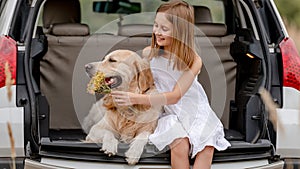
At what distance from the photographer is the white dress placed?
183 inches

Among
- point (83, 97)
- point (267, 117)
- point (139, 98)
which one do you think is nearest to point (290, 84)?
point (267, 117)

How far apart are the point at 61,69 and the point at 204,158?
1.62 meters

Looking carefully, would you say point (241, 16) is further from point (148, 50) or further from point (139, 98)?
point (139, 98)

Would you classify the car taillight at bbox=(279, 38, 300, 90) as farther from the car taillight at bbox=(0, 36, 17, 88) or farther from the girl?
the car taillight at bbox=(0, 36, 17, 88)

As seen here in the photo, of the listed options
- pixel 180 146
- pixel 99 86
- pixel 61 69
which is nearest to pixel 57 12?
pixel 61 69

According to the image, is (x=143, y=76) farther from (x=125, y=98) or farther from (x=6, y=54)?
(x=6, y=54)

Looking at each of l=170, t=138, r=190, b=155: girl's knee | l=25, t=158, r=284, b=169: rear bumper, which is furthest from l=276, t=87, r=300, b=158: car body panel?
l=170, t=138, r=190, b=155: girl's knee

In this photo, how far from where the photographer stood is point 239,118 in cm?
545

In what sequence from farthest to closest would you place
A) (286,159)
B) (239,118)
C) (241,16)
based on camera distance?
(241,16), (239,118), (286,159)

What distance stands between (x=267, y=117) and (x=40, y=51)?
4.87 feet

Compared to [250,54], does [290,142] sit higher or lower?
lower

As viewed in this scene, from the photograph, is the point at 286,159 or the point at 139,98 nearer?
the point at 139,98

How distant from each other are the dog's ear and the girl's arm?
130mm

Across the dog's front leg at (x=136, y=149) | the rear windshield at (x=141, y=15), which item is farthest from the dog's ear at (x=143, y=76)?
the rear windshield at (x=141, y=15)
